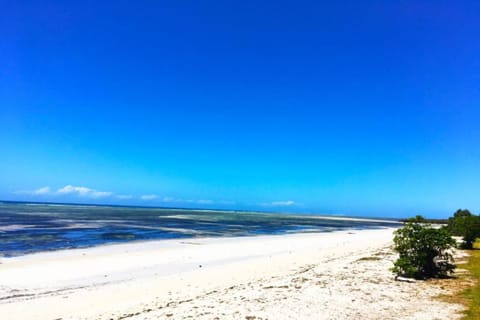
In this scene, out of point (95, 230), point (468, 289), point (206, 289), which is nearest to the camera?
point (468, 289)

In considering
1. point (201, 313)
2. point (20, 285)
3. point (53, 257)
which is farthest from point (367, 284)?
point (53, 257)

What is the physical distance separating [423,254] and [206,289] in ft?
29.0

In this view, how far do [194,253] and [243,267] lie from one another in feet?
20.8

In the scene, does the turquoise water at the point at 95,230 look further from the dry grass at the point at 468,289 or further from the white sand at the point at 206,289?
the dry grass at the point at 468,289

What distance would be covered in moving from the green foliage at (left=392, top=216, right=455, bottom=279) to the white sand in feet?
2.95

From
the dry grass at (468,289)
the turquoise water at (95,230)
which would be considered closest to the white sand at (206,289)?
the dry grass at (468,289)

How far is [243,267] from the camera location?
747 inches

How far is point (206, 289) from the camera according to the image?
527 inches

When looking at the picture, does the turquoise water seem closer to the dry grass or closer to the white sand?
the white sand

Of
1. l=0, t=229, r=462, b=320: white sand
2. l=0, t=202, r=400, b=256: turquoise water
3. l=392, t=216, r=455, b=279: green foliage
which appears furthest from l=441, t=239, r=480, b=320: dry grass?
l=0, t=202, r=400, b=256: turquoise water

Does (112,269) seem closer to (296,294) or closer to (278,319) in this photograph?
(296,294)

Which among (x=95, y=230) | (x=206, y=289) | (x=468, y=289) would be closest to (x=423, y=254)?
(x=468, y=289)

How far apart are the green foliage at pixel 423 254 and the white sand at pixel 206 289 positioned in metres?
0.90

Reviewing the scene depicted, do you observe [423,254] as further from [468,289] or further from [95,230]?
[95,230]
